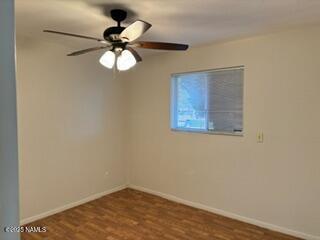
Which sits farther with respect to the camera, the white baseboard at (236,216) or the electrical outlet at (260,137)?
the electrical outlet at (260,137)

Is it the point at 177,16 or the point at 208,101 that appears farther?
the point at 208,101

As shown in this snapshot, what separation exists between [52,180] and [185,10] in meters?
2.61

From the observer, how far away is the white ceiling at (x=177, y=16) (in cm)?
194

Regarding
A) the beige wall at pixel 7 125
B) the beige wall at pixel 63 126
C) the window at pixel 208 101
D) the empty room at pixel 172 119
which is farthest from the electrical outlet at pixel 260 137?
the beige wall at pixel 7 125

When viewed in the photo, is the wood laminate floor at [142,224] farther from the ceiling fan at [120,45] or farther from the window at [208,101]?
the ceiling fan at [120,45]

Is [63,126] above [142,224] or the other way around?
above

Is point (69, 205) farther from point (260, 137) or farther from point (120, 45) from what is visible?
point (260, 137)

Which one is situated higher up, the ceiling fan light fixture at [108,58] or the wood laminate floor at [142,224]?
the ceiling fan light fixture at [108,58]

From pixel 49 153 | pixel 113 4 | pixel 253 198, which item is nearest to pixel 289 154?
pixel 253 198

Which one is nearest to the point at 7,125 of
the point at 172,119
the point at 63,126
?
the point at 63,126

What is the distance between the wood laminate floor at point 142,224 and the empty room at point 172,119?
0.06ft

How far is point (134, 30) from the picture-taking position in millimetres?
1768

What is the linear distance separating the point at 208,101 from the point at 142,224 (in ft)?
5.88

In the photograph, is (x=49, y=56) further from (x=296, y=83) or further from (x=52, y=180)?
(x=296, y=83)
